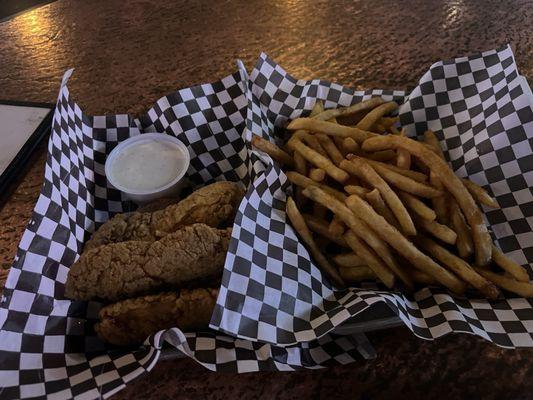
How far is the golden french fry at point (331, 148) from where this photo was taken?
1.61 m

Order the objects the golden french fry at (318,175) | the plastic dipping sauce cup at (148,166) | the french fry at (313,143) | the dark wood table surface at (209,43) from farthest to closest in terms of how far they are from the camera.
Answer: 1. the dark wood table surface at (209,43)
2. the plastic dipping sauce cup at (148,166)
3. the french fry at (313,143)
4. the golden french fry at (318,175)

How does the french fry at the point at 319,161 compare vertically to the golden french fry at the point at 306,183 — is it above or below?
above

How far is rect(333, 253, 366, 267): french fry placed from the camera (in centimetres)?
Answer: 141

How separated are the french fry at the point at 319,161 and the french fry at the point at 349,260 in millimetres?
248

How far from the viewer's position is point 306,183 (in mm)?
1559

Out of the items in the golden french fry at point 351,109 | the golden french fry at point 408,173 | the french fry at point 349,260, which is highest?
the golden french fry at point 351,109

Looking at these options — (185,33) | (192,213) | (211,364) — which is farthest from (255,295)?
(185,33)

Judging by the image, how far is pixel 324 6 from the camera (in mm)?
2695

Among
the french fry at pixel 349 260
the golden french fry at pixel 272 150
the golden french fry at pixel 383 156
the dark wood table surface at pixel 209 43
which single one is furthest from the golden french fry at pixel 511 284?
the dark wood table surface at pixel 209 43

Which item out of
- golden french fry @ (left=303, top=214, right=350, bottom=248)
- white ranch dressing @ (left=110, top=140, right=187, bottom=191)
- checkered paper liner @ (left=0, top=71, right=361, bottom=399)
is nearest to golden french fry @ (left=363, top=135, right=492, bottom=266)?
golden french fry @ (left=303, top=214, right=350, bottom=248)

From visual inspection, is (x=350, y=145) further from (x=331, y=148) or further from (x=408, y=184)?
(x=408, y=184)

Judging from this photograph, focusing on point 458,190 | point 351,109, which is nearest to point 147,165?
point 351,109

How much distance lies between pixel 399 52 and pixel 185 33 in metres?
1.20

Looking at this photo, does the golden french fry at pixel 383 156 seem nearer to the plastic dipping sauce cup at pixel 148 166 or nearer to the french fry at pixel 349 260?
the french fry at pixel 349 260
